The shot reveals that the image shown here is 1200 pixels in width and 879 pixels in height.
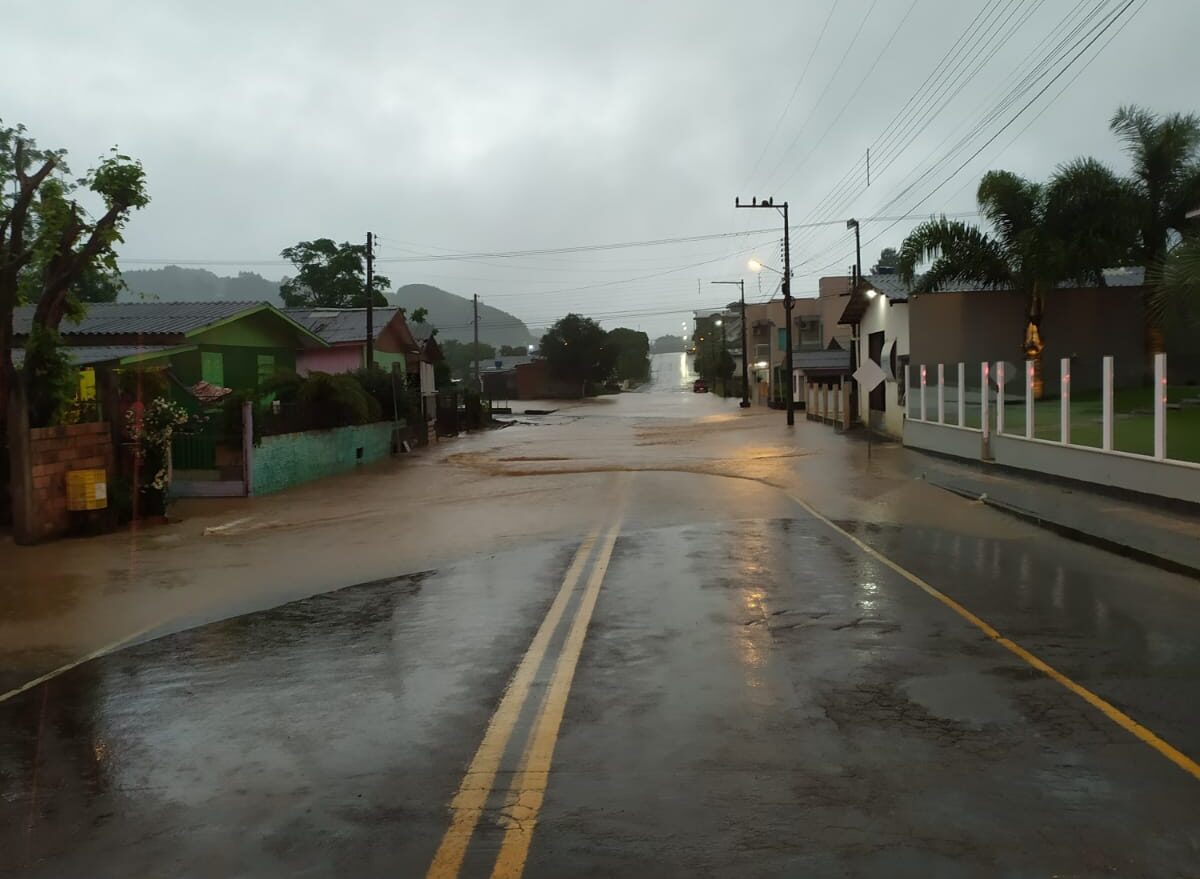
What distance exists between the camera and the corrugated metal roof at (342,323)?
41.3m

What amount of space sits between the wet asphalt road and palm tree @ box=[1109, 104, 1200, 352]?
2175cm

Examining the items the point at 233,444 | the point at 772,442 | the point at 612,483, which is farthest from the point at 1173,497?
the point at 772,442

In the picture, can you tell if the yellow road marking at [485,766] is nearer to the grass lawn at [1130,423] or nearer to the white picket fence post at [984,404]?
the grass lawn at [1130,423]

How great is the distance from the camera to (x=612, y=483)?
916 inches

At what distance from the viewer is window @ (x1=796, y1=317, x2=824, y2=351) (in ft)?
321

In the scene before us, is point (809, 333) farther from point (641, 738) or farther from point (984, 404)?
point (641, 738)

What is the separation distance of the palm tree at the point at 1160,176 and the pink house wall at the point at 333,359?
27.0 m

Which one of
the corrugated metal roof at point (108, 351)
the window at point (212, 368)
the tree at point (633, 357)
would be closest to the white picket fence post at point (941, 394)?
the window at point (212, 368)

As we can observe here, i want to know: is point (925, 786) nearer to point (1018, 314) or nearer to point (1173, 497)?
point (1173, 497)

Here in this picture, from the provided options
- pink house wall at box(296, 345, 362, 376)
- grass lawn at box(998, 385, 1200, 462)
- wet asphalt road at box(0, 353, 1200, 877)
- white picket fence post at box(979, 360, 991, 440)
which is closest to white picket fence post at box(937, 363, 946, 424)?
white picket fence post at box(979, 360, 991, 440)

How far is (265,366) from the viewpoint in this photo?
31.9m

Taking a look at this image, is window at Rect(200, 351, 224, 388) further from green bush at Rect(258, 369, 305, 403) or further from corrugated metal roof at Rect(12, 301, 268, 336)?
green bush at Rect(258, 369, 305, 403)

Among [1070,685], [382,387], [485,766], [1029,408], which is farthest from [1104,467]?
[382,387]

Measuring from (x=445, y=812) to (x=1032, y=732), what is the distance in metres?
3.25
